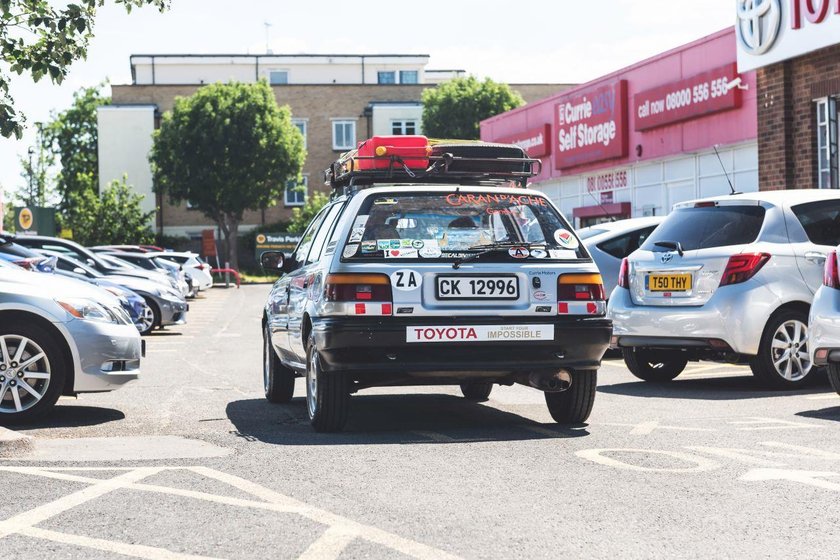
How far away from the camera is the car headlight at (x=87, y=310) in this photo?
372 inches

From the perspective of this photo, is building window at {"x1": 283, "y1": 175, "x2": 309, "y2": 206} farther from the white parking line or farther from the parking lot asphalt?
the white parking line

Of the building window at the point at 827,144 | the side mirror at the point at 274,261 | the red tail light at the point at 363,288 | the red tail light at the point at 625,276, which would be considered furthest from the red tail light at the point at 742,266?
the building window at the point at 827,144

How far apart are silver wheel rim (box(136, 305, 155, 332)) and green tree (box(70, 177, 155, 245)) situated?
1738 inches

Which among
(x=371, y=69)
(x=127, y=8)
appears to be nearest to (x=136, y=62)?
(x=371, y=69)

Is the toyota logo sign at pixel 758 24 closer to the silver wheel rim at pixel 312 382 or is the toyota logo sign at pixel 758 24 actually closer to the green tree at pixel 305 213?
the silver wheel rim at pixel 312 382

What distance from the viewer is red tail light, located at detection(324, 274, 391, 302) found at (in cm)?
820

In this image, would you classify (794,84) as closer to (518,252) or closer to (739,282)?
(739,282)

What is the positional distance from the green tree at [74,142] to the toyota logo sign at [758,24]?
66.3 m

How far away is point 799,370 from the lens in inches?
440

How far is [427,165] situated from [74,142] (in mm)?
79903

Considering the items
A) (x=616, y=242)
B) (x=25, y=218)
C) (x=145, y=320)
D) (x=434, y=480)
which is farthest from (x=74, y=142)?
(x=434, y=480)

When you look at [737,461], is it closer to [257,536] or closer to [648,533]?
[648,533]

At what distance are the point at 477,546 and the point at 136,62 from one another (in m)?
83.1

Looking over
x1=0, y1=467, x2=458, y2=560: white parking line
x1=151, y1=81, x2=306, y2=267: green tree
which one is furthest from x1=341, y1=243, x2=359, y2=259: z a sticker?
x1=151, y1=81, x2=306, y2=267: green tree
